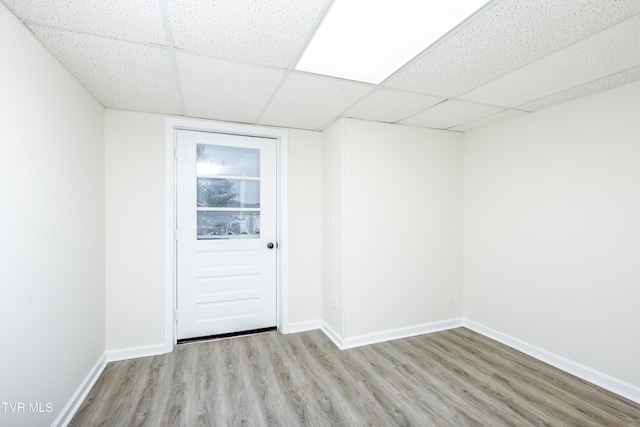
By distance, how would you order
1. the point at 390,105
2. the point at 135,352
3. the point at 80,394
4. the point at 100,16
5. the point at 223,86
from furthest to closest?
the point at 135,352, the point at 390,105, the point at 223,86, the point at 80,394, the point at 100,16

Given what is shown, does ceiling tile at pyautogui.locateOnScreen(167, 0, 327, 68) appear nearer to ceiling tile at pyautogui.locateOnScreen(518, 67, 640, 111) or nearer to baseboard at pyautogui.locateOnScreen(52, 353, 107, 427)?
ceiling tile at pyautogui.locateOnScreen(518, 67, 640, 111)

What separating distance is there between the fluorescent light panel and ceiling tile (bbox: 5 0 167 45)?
840mm

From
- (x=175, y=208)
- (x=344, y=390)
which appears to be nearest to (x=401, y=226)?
(x=344, y=390)

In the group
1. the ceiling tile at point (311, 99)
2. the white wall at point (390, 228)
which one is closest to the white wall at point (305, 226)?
the white wall at point (390, 228)

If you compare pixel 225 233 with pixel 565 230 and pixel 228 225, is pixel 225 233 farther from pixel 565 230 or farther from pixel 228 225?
pixel 565 230

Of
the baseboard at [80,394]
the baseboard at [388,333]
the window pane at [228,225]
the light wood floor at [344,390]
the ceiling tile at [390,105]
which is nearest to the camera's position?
the baseboard at [80,394]

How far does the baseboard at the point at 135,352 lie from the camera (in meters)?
2.72

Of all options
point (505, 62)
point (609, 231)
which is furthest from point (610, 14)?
point (609, 231)

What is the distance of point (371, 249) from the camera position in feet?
10.4

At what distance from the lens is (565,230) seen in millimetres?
2580

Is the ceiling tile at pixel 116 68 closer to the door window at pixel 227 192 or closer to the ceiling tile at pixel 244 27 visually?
the ceiling tile at pixel 244 27

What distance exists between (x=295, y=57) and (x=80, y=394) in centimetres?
282

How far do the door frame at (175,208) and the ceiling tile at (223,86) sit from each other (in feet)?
0.62

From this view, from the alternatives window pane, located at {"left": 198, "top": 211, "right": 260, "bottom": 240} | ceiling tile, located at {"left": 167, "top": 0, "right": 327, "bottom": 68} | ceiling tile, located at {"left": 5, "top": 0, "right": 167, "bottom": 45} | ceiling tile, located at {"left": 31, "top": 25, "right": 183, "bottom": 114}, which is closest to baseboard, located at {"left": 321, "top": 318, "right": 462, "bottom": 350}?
window pane, located at {"left": 198, "top": 211, "right": 260, "bottom": 240}
